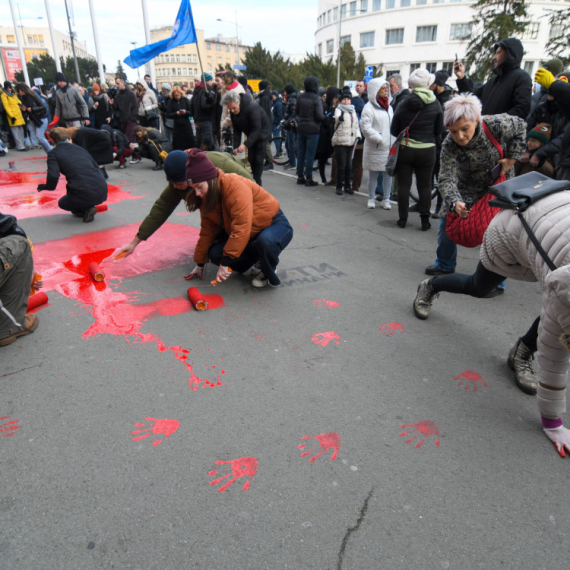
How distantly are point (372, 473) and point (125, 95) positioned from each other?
1175 cm

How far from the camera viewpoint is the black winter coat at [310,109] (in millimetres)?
7984

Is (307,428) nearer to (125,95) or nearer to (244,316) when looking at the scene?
(244,316)

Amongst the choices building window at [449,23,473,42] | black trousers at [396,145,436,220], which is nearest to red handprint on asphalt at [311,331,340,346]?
black trousers at [396,145,436,220]

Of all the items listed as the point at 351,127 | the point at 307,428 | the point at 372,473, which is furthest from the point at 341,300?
the point at 351,127

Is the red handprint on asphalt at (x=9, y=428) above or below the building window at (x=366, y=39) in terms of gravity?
below

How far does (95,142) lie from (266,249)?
19.2 ft

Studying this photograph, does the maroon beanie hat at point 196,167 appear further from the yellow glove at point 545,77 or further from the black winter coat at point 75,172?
the yellow glove at point 545,77

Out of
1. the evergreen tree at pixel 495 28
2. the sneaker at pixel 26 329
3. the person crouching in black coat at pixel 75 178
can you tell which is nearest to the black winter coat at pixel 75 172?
the person crouching in black coat at pixel 75 178

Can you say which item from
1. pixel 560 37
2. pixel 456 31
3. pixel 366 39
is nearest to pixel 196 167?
pixel 560 37

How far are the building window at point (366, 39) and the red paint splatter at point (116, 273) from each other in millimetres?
58463

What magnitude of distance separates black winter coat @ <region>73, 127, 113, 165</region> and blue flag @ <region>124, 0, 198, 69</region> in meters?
4.40

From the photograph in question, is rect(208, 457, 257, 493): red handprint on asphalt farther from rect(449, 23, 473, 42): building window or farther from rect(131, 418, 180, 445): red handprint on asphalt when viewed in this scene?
rect(449, 23, 473, 42): building window

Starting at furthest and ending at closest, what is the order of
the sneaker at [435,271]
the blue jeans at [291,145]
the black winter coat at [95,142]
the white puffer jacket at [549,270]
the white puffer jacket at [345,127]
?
the blue jeans at [291,145], the black winter coat at [95,142], the white puffer jacket at [345,127], the sneaker at [435,271], the white puffer jacket at [549,270]

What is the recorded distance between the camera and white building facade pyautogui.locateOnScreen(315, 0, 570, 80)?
47.7 meters
